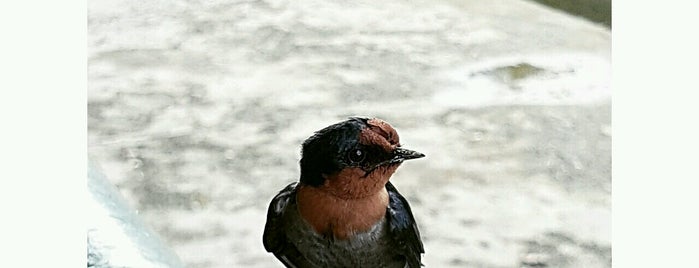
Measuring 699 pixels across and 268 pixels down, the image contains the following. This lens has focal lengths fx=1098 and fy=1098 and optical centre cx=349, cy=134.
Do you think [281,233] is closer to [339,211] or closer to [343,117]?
[339,211]

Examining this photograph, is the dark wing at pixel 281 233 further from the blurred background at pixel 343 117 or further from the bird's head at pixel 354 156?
the blurred background at pixel 343 117

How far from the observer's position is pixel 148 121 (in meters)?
1.96

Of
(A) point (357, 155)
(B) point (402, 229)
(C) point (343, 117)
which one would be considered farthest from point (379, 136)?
(C) point (343, 117)

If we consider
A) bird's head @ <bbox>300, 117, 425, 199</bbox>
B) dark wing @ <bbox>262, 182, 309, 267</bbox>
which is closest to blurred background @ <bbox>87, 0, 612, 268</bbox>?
dark wing @ <bbox>262, 182, 309, 267</bbox>

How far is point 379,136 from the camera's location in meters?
1.29

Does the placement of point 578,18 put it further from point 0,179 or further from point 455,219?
point 0,179

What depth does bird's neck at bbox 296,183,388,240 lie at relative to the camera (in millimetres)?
1341

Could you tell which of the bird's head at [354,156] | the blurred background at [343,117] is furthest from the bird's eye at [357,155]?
the blurred background at [343,117]

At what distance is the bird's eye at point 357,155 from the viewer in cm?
129

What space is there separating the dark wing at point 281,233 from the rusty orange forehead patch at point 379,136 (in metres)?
0.16

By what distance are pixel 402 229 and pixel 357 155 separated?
5.9 inches

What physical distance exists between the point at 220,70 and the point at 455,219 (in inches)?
19.2

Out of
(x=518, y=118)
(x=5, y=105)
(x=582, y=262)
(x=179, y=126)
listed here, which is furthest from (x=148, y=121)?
(x=582, y=262)

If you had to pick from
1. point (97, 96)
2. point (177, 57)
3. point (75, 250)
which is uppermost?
point (177, 57)
